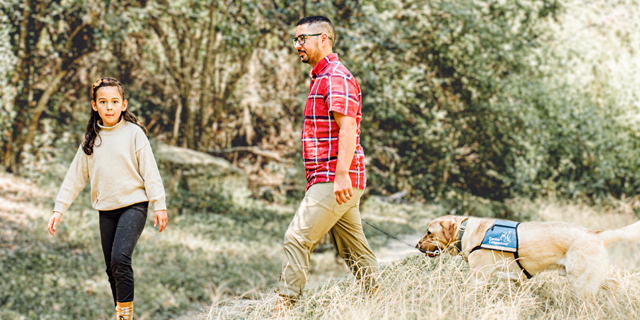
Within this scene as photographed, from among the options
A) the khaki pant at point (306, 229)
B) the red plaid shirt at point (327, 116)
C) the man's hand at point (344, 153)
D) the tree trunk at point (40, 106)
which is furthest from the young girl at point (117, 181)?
the tree trunk at point (40, 106)

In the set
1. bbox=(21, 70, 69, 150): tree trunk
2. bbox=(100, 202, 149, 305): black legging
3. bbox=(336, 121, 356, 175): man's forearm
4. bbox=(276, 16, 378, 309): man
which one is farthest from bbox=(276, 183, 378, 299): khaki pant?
bbox=(21, 70, 69, 150): tree trunk

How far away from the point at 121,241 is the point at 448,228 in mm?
2070

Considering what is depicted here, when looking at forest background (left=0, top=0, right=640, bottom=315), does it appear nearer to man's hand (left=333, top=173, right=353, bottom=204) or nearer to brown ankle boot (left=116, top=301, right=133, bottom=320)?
man's hand (left=333, top=173, right=353, bottom=204)

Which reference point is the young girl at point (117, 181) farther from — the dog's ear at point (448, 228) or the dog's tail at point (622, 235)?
the dog's tail at point (622, 235)

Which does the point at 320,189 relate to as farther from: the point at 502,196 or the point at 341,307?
the point at 502,196

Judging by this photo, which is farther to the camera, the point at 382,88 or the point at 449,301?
the point at 382,88

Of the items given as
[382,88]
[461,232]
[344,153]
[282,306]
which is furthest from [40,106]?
[461,232]

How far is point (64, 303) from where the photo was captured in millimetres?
6070

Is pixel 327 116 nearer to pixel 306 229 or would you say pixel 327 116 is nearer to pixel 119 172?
pixel 306 229

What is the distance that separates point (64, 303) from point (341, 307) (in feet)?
15.1

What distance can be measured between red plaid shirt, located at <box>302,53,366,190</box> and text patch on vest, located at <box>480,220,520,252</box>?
0.99 m

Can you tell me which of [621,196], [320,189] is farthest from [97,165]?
[621,196]

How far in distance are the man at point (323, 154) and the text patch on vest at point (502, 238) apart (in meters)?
0.94

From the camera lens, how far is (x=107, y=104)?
8.85 ft
